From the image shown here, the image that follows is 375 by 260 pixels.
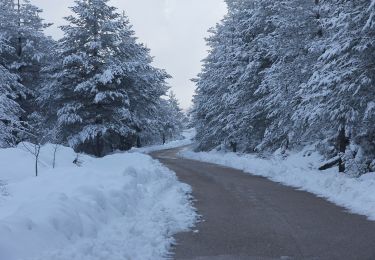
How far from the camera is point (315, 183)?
15.4 metres

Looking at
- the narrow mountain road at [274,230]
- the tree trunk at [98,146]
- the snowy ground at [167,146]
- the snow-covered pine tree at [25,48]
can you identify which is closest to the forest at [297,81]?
the narrow mountain road at [274,230]

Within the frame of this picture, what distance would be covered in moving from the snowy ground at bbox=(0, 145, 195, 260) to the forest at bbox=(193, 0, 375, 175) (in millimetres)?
6157

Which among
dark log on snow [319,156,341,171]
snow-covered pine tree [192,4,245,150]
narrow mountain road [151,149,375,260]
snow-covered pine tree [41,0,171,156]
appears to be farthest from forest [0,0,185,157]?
narrow mountain road [151,149,375,260]

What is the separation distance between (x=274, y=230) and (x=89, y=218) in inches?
141

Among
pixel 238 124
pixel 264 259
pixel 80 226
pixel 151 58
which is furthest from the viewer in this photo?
pixel 151 58

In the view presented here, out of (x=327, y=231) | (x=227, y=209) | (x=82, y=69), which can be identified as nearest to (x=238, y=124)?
(x=82, y=69)

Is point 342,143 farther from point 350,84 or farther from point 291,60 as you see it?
point 291,60

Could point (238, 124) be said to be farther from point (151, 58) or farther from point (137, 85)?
point (151, 58)

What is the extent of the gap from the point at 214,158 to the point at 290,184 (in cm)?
1643

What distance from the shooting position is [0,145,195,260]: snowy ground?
659 centimetres

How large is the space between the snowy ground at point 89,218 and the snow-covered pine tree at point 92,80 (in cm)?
1467

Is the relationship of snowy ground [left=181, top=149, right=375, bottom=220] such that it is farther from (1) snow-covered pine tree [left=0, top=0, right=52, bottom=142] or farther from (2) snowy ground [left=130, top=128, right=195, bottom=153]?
(2) snowy ground [left=130, top=128, right=195, bottom=153]

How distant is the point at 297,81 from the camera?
72.1 ft

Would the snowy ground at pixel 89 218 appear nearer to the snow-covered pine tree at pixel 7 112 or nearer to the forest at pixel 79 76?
the snow-covered pine tree at pixel 7 112
